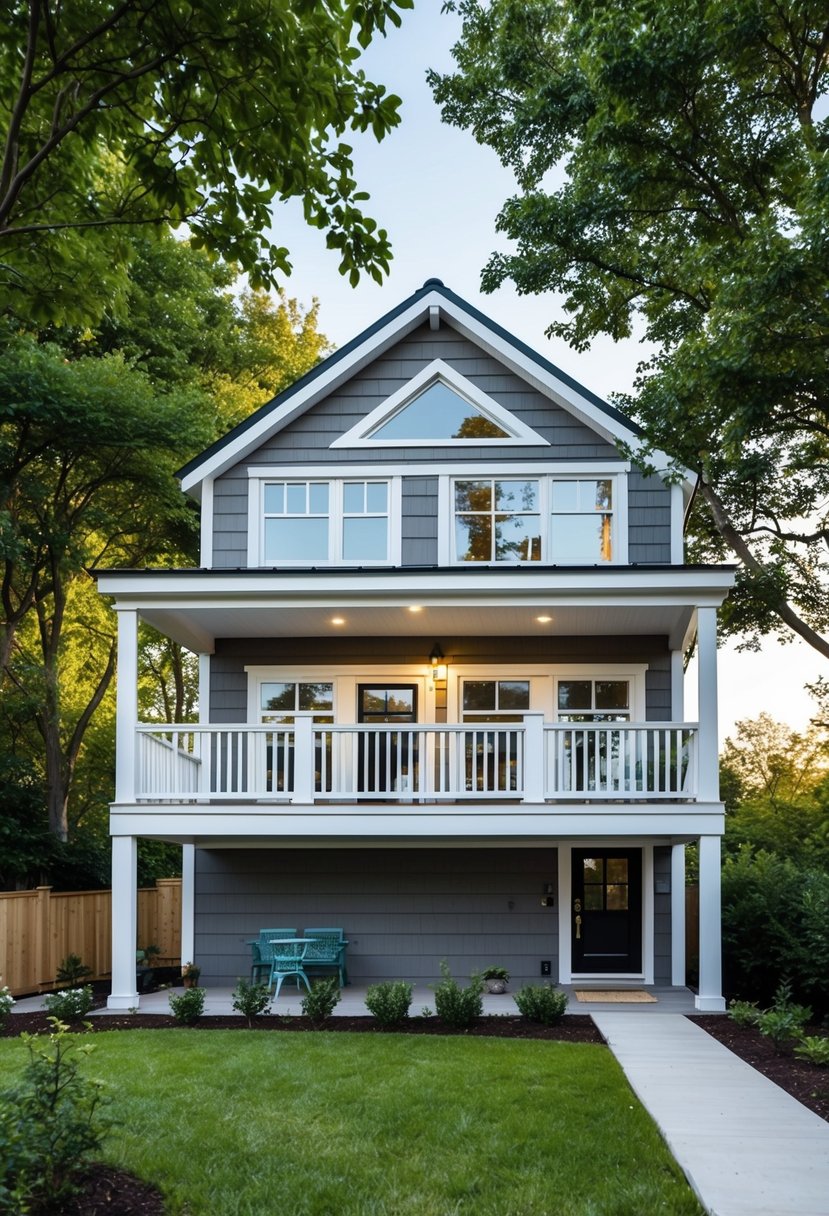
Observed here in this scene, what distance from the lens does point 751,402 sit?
1079 cm

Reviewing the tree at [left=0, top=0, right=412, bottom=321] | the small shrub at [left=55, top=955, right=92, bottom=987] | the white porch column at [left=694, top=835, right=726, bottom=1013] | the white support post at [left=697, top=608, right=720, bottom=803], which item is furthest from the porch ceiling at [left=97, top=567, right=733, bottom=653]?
the tree at [left=0, top=0, right=412, bottom=321]

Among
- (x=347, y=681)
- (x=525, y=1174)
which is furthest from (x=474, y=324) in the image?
(x=525, y=1174)

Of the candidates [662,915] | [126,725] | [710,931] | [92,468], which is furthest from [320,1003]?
[92,468]

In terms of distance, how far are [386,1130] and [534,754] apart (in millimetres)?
6207

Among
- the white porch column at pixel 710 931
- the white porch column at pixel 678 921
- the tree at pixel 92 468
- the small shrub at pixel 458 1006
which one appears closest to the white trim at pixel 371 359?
the tree at pixel 92 468

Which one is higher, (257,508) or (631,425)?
(631,425)

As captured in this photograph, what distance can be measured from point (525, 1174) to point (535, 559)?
32.4 ft

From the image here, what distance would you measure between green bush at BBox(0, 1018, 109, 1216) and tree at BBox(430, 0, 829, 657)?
8.55 meters

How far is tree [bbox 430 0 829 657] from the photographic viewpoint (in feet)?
34.8

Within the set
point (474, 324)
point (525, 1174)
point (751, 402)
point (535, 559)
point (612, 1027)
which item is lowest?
point (612, 1027)

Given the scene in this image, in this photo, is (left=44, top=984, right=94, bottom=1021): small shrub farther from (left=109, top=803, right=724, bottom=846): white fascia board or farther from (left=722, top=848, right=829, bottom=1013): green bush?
(left=722, top=848, right=829, bottom=1013): green bush

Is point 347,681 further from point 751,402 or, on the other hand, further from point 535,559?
point 751,402

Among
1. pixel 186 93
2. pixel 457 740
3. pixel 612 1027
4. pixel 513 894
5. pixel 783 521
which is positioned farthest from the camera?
pixel 783 521

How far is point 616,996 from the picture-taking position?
1302cm
